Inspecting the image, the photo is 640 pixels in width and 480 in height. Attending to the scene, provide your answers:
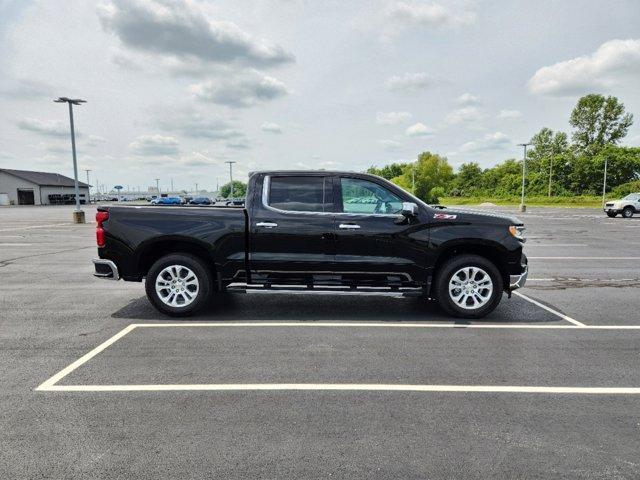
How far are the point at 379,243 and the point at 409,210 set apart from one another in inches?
23.4

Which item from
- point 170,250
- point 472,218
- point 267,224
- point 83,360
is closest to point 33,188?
point 170,250

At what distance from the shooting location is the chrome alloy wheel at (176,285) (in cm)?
595

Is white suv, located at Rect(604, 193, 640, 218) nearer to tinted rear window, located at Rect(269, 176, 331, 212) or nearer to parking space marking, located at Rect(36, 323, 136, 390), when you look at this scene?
tinted rear window, located at Rect(269, 176, 331, 212)

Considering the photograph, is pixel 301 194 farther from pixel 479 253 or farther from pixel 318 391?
pixel 318 391

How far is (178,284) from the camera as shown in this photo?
5.97 meters

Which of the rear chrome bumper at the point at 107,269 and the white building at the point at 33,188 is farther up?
the white building at the point at 33,188

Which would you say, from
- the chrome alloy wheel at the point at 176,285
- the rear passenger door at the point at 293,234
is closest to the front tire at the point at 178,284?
the chrome alloy wheel at the point at 176,285

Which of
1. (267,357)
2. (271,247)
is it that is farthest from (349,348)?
(271,247)

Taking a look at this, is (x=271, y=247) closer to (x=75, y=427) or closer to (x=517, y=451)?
(x=75, y=427)

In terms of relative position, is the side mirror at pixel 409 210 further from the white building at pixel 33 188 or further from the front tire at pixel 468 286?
the white building at pixel 33 188

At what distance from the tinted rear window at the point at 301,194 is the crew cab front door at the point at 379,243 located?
223 millimetres

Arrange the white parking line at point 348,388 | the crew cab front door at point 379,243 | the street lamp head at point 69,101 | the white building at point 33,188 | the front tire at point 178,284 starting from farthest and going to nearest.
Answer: the white building at point 33,188
the street lamp head at point 69,101
the front tire at point 178,284
the crew cab front door at point 379,243
the white parking line at point 348,388

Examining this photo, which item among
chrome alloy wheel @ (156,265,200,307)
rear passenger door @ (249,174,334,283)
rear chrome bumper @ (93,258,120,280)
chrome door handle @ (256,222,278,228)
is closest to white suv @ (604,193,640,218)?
rear passenger door @ (249,174,334,283)

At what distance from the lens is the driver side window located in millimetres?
5926
